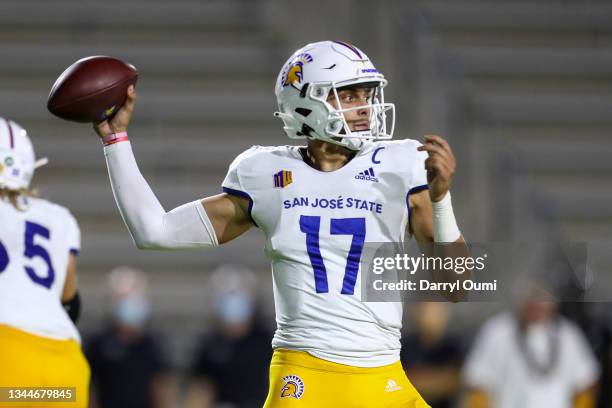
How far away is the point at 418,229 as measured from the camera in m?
3.43

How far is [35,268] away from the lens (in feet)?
12.6

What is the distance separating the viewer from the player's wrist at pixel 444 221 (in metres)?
3.26

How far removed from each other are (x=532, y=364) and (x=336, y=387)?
143 inches

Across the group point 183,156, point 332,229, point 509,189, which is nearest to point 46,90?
point 183,156

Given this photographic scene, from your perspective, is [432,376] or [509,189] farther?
[509,189]

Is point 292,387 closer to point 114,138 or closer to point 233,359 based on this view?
point 114,138

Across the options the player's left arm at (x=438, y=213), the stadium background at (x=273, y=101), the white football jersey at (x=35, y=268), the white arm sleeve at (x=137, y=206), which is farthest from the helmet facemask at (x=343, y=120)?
the stadium background at (x=273, y=101)

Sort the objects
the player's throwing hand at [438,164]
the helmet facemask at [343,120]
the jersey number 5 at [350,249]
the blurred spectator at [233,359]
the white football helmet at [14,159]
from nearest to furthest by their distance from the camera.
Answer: the player's throwing hand at [438,164] → the jersey number 5 at [350,249] → the helmet facemask at [343,120] → the white football helmet at [14,159] → the blurred spectator at [233,359]

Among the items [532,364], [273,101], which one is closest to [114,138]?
[532,364]

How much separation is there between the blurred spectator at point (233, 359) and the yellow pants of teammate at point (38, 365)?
350cm

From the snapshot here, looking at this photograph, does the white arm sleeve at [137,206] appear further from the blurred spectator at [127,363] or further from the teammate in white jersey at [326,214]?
the blurred spectator at [127,363]

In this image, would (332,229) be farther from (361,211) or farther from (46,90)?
(46,90)

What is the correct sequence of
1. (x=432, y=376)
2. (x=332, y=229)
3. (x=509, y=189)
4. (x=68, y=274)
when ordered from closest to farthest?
1. (x=332, y=229)
2. (x=68, y=274)
3. (x=432, y=376)
4. (x=509, y=189)

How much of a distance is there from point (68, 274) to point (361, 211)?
3.97 ft
